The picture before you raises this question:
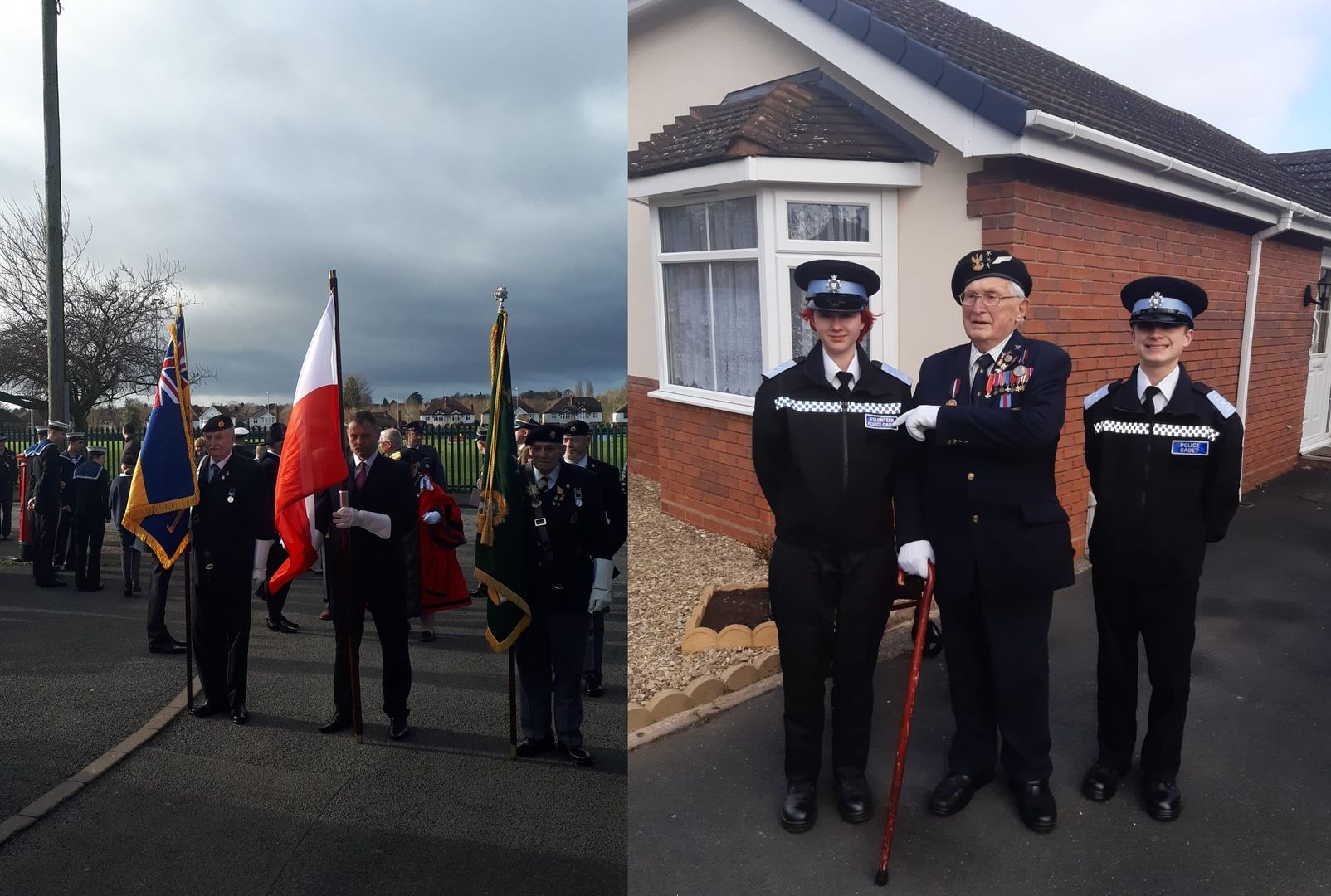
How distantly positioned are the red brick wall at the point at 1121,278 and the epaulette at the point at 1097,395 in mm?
13

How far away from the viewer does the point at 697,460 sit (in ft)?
A: 6.03

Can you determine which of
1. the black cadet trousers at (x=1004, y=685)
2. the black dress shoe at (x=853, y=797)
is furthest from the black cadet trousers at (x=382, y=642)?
the black cadet trousers at (x=1004, y=685)

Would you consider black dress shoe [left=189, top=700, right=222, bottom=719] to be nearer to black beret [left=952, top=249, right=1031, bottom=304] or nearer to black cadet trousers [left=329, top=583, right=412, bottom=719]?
black cadet trousers [left=329, top=583, right=412, bottom=719]

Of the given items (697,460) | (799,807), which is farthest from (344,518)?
(799,807)

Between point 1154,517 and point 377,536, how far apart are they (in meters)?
1.84

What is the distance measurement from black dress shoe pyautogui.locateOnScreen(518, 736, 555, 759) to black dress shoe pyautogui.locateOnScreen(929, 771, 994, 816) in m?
0.94

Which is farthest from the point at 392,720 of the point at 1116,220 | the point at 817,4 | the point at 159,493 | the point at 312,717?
the point at 1116,220

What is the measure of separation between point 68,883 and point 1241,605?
9.20 ft

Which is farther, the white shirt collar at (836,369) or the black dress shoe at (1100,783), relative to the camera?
the black dress shoe at (1100,783)

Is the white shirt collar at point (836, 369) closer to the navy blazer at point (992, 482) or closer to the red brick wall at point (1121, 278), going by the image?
the navy blazer at point (992, 482)

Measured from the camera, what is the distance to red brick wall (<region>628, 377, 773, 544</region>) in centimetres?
177

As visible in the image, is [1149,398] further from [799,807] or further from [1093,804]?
[799,807]

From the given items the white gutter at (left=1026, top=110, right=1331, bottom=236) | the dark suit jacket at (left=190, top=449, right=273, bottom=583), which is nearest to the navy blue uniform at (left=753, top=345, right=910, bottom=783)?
the white gutter at (left=1026, top=110, right=1331, bottom=236)

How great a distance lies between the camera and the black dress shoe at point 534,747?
2.05 m
